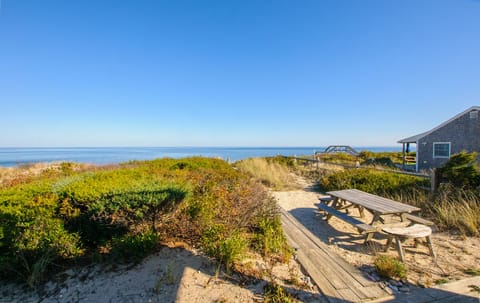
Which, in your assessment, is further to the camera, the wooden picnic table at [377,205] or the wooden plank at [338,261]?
the wooden picnic table at [377,205]

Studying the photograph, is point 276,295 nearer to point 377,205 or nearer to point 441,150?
point 377,205

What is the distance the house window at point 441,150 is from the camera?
503 inches

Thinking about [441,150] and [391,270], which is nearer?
[391,270]

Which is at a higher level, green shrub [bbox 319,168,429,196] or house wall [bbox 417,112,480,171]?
house wall [bbox 417,112,480,171]

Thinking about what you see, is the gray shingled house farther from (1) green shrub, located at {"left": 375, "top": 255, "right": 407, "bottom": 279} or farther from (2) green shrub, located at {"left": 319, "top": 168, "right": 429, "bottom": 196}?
(1) green shrub, located at {"left": 375, "top": 255, "right": 407, "bottom": 279}

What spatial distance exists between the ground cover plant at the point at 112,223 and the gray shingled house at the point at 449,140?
1574 cm

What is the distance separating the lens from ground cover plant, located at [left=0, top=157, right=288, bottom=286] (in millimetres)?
2447

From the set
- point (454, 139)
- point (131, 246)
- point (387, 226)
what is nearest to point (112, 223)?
point (131, 246)

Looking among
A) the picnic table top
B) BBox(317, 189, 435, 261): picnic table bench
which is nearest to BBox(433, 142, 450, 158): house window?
the picnic table top

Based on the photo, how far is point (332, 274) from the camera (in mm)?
2584

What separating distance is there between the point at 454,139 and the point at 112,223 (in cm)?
1810

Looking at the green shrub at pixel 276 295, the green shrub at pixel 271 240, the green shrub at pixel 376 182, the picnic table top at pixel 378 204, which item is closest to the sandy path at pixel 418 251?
the picnic table top at pixel 378 204

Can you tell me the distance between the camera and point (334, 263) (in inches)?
112

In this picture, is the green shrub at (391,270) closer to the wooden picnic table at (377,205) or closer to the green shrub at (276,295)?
the wooden picnic table at (377,205)
